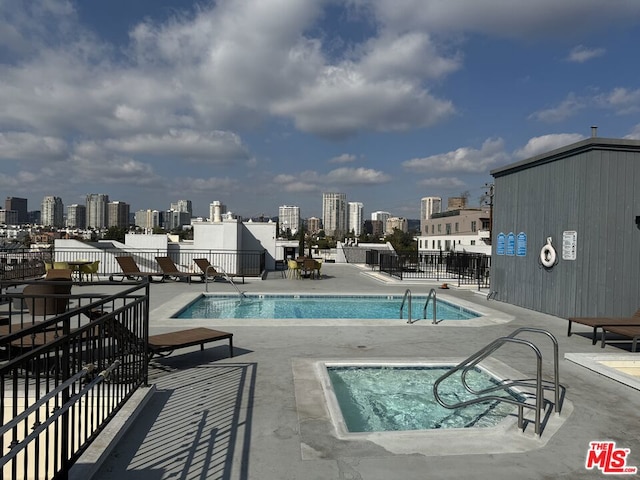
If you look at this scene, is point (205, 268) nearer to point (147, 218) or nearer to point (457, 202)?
point (457, 202)

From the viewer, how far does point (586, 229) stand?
34.4 feet

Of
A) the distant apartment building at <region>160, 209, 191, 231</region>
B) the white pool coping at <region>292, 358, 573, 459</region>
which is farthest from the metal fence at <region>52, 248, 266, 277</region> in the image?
the distant apartment building at <region>160, 209, 191, 231</region>

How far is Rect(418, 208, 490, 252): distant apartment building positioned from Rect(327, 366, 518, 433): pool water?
67154mm

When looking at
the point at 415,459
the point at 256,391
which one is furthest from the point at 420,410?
the point at 256,391

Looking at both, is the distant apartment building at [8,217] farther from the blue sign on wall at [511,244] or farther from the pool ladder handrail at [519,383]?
the pool ladder handrail at [519,383]

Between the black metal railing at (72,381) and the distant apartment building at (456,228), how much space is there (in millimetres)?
69419

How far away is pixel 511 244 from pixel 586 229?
3.05m

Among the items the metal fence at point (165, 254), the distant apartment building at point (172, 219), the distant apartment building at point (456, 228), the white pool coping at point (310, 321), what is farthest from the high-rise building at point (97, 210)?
the white pool coping at point (310, 321)

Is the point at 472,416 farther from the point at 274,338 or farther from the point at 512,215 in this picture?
the point at 512,215

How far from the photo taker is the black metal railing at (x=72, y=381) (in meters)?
2.82

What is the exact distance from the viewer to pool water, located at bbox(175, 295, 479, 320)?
487 inches

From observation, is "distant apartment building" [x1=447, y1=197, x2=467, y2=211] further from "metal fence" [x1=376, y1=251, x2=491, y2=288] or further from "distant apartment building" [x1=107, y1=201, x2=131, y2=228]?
"distant apartment building" [x1=107, y1=201, x2=131, y2=228]

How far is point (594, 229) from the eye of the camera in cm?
1037

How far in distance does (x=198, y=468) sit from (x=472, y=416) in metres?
2.97
